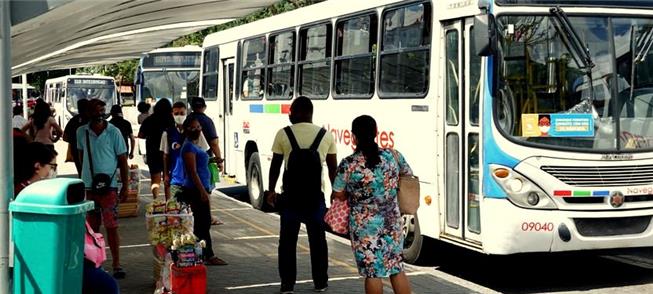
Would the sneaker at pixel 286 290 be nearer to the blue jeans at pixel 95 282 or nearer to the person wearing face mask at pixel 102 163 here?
the person wearing face mask at pixel 102 163

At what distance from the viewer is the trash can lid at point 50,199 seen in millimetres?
4586

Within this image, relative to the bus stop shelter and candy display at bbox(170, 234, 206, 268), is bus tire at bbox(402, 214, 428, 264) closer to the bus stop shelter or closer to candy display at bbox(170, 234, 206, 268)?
candy display at bbox(170, 234, 206, 268)

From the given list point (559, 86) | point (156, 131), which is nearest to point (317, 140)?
point (559, 86)

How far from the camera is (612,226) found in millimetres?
8633

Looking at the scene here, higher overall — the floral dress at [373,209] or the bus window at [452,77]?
the bus window at [452,77]

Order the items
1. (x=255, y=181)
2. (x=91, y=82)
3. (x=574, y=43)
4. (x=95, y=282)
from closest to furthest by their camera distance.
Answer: (x=95, y=282) → (x=574, y=43) → (x=255, y=181) → (x=91, y=82)

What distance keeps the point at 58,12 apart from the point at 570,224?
5.00m

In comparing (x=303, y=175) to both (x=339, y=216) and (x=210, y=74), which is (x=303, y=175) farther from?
(x=210, y=74)

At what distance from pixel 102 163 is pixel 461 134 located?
3.38 meters

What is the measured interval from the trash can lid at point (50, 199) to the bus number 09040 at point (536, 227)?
4.71 metres

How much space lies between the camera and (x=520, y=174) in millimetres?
8430

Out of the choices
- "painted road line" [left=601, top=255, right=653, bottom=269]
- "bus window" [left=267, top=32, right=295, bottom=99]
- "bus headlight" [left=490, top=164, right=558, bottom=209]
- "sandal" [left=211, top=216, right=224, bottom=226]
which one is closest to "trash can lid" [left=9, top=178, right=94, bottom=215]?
"bus headlight" [left=490, top=164, right=558, bottom=209]

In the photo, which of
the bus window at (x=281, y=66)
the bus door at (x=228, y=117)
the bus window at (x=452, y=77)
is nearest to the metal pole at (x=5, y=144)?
the bus window at (x=452, y=77)

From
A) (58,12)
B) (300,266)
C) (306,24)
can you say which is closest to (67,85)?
(306,24)
